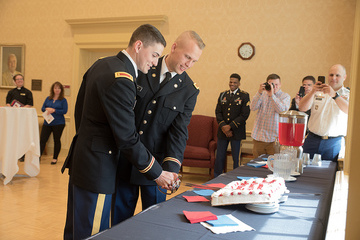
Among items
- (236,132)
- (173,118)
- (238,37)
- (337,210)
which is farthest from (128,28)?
(337,210)

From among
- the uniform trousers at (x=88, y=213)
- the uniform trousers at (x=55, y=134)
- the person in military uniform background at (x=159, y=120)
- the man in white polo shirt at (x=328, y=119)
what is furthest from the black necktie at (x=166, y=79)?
the uniform trousers at (x=55, y=134)

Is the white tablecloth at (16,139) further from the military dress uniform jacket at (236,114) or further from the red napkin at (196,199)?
the red napkin at (196,199)

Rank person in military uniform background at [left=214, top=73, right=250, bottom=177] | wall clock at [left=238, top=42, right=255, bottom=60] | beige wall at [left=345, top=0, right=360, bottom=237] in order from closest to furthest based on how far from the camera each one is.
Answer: beige wall at [left=345, top=0, right=360, bottom=237] < person in military uniform background at [left=214, top=73, right=250, bottom=177] < wall clock at [left=238, top=42, right=255, bottom=60]

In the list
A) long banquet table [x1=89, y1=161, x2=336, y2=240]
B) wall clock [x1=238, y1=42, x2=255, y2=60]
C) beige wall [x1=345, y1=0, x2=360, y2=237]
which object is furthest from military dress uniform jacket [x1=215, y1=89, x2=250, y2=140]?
beige wall [x1=345, y1=0, x2=360, y2=237]

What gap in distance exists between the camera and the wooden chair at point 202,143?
5938 millimetres

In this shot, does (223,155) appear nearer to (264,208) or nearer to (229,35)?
(229,35)

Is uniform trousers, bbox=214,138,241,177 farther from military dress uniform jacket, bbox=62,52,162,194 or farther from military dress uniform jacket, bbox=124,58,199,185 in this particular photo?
military dress uniform jacket, bbox=62,52,162,194

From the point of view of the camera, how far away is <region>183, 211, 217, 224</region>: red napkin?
1.34 meters

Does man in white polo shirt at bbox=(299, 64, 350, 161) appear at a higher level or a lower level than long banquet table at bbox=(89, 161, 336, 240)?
higher

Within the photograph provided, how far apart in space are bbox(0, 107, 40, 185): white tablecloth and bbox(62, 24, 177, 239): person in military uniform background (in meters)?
3.63

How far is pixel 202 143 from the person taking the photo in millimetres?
6270

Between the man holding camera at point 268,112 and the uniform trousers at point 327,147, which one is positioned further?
the man holding camera at point 268,112

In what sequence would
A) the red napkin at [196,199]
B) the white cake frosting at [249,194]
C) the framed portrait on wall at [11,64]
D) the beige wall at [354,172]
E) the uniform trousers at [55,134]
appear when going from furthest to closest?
the framed portrait on wall at [11,64]
the uniform trousers at [55,134]
the red napkin at [196,199]
the white cake frosting at [249,194]
the beige wall at [354,172]

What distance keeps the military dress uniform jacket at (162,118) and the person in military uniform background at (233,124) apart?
3.52 meters
